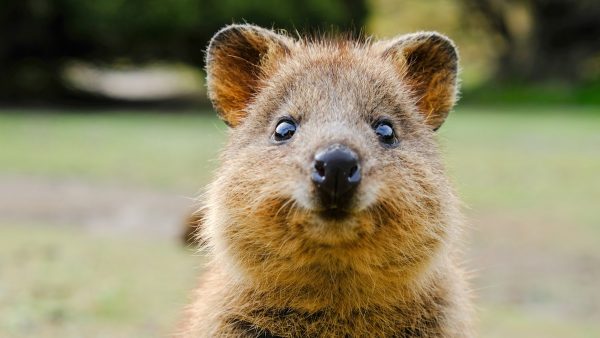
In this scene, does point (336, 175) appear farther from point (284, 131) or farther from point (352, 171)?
point (284, 131)

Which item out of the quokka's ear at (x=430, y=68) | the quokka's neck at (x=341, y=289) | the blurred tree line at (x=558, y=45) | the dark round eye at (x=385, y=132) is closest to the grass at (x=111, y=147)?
the quokka's ear at (x=430, y=68)

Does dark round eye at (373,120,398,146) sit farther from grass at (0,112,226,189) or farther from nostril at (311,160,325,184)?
grass at (0,112,226,189)

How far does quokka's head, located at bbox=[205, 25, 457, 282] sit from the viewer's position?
3.84m

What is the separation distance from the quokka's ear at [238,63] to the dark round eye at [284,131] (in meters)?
0.65

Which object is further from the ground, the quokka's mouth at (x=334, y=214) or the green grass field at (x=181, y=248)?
the quokka's mouth at (x=334, y=214)

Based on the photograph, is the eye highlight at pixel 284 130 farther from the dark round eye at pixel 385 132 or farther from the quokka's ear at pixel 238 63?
the quokka's ear at pixel 238 63

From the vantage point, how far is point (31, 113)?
2548 centimetres

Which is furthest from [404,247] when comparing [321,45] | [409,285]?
[321,45]

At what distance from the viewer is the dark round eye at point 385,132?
439cm

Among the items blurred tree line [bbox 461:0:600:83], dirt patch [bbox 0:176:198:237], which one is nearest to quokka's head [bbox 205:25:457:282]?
dirt patch [bbox 0:176:198:237]

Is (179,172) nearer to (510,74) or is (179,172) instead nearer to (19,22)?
(19,22)

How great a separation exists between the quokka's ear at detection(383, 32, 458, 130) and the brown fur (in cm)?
3

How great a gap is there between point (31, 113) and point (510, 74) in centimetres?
2058

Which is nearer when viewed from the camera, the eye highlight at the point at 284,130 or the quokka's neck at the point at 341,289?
the quokka's neck at the point at 341,289
